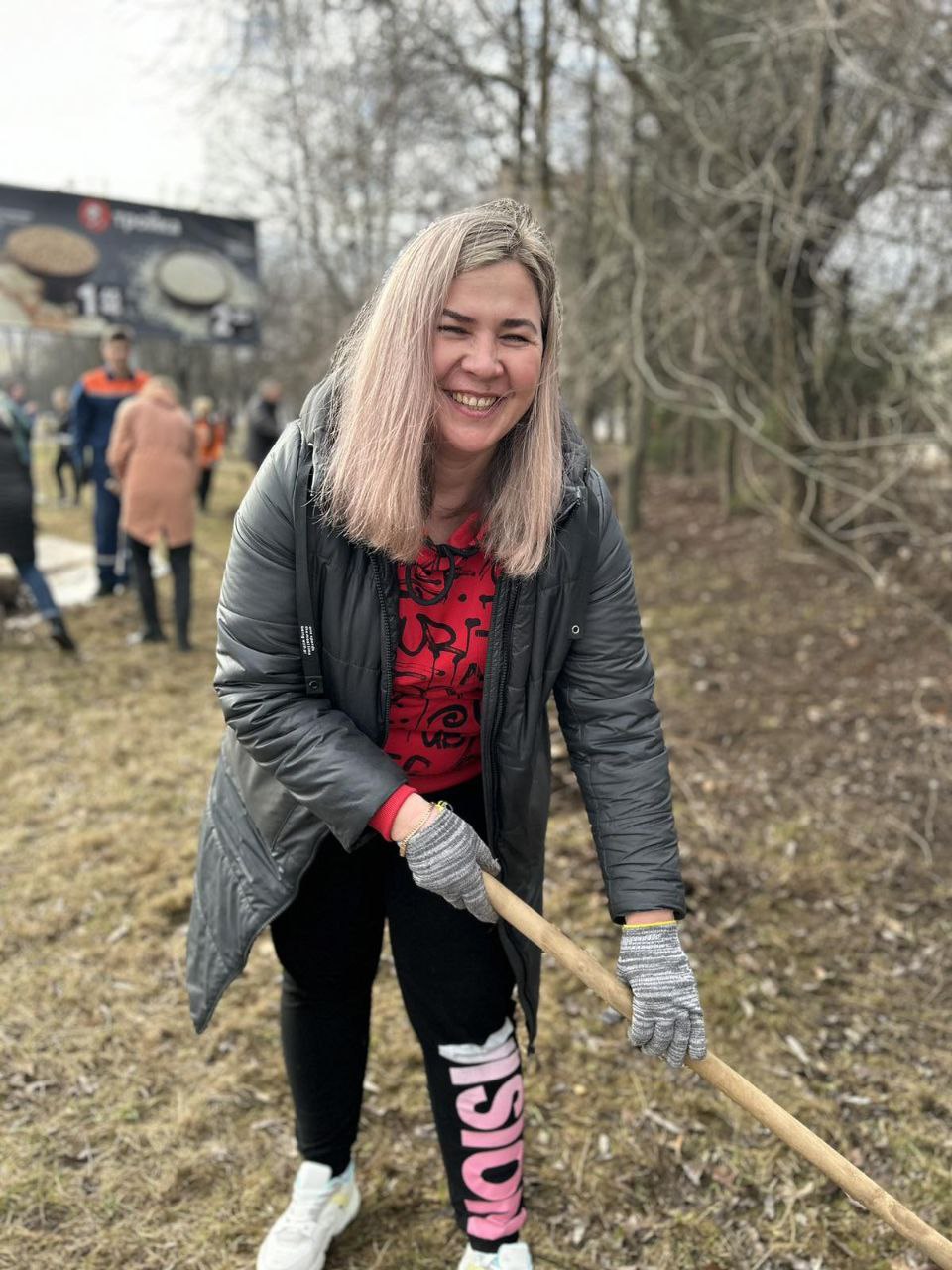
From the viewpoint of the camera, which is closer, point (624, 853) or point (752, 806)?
point (624, 853)

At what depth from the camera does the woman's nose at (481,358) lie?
1.48 m

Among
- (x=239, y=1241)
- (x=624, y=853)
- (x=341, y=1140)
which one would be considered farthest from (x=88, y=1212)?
(x=624, y=853)

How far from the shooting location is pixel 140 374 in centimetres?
735

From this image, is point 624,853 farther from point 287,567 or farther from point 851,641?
point 851,641

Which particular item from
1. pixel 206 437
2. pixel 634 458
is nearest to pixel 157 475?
pixel 634 458

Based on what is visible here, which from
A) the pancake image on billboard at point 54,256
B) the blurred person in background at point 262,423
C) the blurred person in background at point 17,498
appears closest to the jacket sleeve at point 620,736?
the blurred person in background at point 17,498

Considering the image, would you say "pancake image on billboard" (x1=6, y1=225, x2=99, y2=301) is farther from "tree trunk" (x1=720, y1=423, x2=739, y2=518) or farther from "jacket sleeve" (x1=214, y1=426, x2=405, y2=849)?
"jacket sleeve" (x1=214, y1=426, x2=405, y2=849)

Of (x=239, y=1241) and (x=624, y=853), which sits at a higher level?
(x=624, y=853)

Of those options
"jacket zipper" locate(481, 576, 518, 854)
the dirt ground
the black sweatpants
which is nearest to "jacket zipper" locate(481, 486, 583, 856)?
"jacket zipper" locate(481, 576, 518, 854)

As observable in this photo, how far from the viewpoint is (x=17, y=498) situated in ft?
18.4

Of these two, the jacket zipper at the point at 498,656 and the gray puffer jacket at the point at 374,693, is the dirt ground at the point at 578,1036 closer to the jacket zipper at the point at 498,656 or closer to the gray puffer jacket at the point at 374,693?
the gray puffer jacket at the point at 374,693

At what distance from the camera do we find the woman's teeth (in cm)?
152

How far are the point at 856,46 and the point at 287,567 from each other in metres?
5.67

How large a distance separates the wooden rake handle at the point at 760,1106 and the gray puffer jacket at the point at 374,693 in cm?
12
